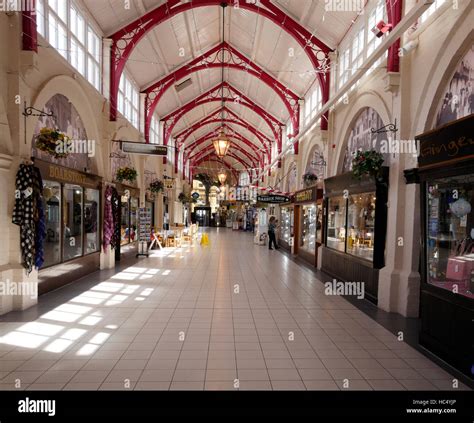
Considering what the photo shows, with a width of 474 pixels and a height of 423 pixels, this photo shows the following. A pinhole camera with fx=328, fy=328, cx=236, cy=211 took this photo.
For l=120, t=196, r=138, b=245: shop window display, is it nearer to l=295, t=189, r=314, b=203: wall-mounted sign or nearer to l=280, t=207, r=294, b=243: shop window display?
l=295, t=189, r=314, b=203: wall-mounted sign

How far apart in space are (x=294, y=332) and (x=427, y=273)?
78.2 inches

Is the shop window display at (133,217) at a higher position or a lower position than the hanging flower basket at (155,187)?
lower

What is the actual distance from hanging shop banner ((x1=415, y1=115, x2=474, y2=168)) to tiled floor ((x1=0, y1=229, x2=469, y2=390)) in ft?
7.92

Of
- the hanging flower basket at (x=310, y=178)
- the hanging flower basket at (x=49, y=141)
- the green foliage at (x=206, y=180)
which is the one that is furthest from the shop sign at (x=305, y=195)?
the green foliage at (x=206, y=180)

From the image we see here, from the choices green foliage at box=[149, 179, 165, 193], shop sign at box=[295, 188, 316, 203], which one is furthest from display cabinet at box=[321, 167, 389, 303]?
green foliage at box=[149, 179, 165, 193]

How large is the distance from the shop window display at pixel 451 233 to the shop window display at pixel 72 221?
715 centimetres

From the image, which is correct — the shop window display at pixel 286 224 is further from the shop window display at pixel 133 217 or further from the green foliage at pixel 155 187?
the shop window display at pixel 133 217

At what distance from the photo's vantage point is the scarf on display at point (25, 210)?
18.1 ft

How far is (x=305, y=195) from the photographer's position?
12047mm

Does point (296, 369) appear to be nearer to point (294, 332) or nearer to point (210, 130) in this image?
point (294, 332)

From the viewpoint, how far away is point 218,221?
1512 inches

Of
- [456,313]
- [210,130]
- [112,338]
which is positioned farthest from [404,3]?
[210,130]

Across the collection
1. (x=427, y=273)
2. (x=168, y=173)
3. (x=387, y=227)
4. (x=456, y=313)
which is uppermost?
(x=168, y=173)

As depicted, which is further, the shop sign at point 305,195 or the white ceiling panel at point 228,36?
the shop sign at point 305,195
